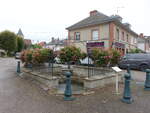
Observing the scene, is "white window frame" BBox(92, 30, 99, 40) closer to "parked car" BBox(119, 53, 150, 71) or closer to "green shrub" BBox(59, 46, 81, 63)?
"parked car" BBox(119, 53, 150, 71)

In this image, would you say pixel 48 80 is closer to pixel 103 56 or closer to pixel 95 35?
pixel 103 56

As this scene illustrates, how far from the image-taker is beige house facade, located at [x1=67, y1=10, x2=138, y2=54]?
15828 millimetres

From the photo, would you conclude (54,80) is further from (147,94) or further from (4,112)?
(147,94)

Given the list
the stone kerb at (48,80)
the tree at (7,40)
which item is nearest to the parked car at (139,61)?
the stone kerb at (48,80)

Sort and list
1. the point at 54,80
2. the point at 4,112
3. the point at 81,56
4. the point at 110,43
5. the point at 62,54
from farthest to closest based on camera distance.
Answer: the point at 110,43
the point at 81,56
the point at 62,54
the point at 54,80
the point at 4,112

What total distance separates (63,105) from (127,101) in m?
2.07

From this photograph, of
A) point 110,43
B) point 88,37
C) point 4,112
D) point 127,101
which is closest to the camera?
point 4,112

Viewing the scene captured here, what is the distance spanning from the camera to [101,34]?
16.7 meters

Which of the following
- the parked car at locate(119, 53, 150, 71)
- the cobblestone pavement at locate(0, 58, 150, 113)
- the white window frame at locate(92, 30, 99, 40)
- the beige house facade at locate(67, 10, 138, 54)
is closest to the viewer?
the cobblestone pavement at locate(0, 58, 150, 113)

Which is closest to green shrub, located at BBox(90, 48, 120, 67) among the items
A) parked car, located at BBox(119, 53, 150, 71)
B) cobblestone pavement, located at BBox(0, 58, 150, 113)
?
cobblestone pavement, located at BBox(0, 58, 150, 113)

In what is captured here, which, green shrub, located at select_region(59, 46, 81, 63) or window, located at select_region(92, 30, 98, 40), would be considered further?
window, located at select_region(92, 30, 98, 40)

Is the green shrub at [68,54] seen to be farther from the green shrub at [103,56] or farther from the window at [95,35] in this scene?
the window at [95,35]

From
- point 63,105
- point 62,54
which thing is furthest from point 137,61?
point 63,105

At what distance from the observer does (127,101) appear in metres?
3.67
